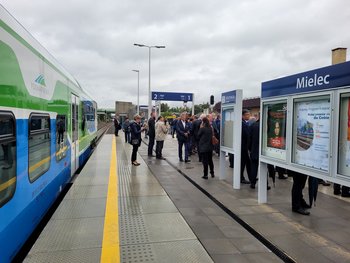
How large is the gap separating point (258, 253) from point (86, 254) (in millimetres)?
2130

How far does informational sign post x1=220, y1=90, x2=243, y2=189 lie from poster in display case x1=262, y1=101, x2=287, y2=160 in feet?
3.75

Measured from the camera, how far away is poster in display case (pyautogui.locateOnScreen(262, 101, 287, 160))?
18.6 ft

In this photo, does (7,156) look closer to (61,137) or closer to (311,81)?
(61,137)

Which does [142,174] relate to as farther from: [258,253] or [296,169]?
[258,253]

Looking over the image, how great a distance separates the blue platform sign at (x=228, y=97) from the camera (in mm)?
7582

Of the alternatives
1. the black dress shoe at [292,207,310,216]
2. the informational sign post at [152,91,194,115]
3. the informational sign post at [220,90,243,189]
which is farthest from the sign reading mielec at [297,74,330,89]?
the informational sign post at [152,91,194,115]

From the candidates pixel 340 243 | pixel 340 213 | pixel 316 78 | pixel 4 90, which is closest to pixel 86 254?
pixel 4 90

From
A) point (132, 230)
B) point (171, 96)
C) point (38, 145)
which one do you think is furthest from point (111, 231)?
point (171, 96)

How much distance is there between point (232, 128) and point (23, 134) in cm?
526

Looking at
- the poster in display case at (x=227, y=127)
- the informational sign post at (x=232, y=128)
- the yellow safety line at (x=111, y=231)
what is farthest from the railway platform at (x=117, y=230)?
the poster in display case at (x=227, y=127)

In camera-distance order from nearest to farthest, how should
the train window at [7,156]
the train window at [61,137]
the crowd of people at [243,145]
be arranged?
the train window at [7,156] < the crowd of people at [243,145] < the train window at [61,137]

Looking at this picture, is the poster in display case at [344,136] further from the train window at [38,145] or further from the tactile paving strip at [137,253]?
the train window at [38,145]

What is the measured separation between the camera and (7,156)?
3.22 m

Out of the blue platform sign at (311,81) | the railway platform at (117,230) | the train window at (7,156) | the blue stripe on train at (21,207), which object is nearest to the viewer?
the train window at (7,156)
